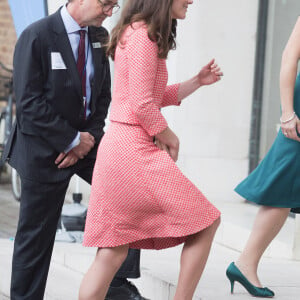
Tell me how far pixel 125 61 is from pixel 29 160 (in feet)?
2.58

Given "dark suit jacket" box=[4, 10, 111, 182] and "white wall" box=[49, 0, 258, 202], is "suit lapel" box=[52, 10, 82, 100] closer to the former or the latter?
"dark suit jacket" box=[4, 10, 111, 182]

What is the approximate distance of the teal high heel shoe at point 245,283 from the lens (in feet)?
13.9

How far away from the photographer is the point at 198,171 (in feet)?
23.4

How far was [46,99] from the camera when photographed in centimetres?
402

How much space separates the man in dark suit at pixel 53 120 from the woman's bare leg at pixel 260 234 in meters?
0.52

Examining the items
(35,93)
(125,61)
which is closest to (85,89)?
(35,93)

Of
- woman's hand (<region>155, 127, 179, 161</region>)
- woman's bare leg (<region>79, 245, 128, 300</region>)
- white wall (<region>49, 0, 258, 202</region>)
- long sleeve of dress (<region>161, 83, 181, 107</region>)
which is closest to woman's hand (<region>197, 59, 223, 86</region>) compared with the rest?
long sleeve of dress (<region>161, 83, 181, 107</region>)

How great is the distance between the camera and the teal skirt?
4051 millimetres

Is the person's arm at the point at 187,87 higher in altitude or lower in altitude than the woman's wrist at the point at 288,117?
higher

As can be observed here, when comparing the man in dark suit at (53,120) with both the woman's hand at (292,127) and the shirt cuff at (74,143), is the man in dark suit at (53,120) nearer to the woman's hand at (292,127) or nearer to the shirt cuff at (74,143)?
the shirt cuff at (74,143)

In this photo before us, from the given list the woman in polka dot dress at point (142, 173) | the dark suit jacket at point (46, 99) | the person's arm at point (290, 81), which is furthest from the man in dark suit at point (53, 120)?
the person's arm at point (290, 81)

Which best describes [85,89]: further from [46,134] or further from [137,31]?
[137,31]

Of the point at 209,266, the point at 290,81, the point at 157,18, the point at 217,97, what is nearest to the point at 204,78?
the point at 290,81

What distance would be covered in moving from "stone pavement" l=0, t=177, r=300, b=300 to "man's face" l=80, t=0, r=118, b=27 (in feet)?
4.53
